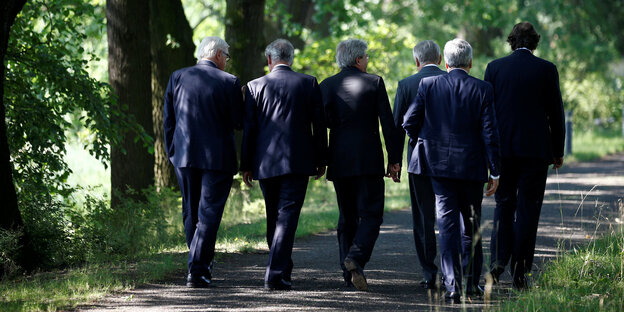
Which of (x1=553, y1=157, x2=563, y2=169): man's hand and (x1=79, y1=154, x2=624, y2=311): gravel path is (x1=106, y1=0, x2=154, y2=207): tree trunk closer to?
(x1=79, y1=154, x2=624, y2=311): gravel path

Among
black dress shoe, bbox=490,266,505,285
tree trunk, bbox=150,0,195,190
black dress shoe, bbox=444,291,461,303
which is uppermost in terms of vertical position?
tree trunk, bbox=150,0,195,190

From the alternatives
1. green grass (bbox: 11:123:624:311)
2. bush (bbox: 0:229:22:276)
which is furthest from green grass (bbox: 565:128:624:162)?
bush (bbox: 0:229:22:276)

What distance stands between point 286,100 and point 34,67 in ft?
13.1

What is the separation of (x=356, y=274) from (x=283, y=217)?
0.77m

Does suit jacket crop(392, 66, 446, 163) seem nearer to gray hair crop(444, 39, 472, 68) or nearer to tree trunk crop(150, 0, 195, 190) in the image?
gray hair crop(444, 39, 472, 68)

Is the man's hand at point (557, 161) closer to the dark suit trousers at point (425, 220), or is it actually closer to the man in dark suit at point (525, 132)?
the man in dark suit at point (525, 132)

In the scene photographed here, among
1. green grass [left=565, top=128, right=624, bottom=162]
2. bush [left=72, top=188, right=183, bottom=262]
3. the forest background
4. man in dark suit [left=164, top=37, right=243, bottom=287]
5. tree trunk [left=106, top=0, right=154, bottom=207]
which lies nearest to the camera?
man in dark suit [left=164, top=37, right=243, bottom=287]

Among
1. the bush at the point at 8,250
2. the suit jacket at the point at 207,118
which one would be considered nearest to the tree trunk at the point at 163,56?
the bush at the point at 8,250

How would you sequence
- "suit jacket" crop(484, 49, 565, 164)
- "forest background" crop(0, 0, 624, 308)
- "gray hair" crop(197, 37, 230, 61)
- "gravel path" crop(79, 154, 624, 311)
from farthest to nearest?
"forest background" crop(0, 0, 624, 308), "gray hair" crop(197, 37, 230, 61), "suit jacket" crop(484, 49, 565, 164), "gravel path" crop(79, 154, 624, 311)

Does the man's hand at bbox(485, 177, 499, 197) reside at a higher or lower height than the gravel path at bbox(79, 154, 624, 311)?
higher

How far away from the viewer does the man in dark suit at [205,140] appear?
7348 mm

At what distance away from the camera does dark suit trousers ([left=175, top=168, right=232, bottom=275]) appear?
24.1 feet

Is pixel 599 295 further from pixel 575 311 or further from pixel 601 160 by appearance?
pixel 601 160

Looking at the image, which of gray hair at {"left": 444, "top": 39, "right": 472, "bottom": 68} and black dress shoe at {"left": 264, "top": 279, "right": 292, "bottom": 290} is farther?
black dress shoe at {"left": 264, "top": 279, "right": 292, "bottom": 290}
